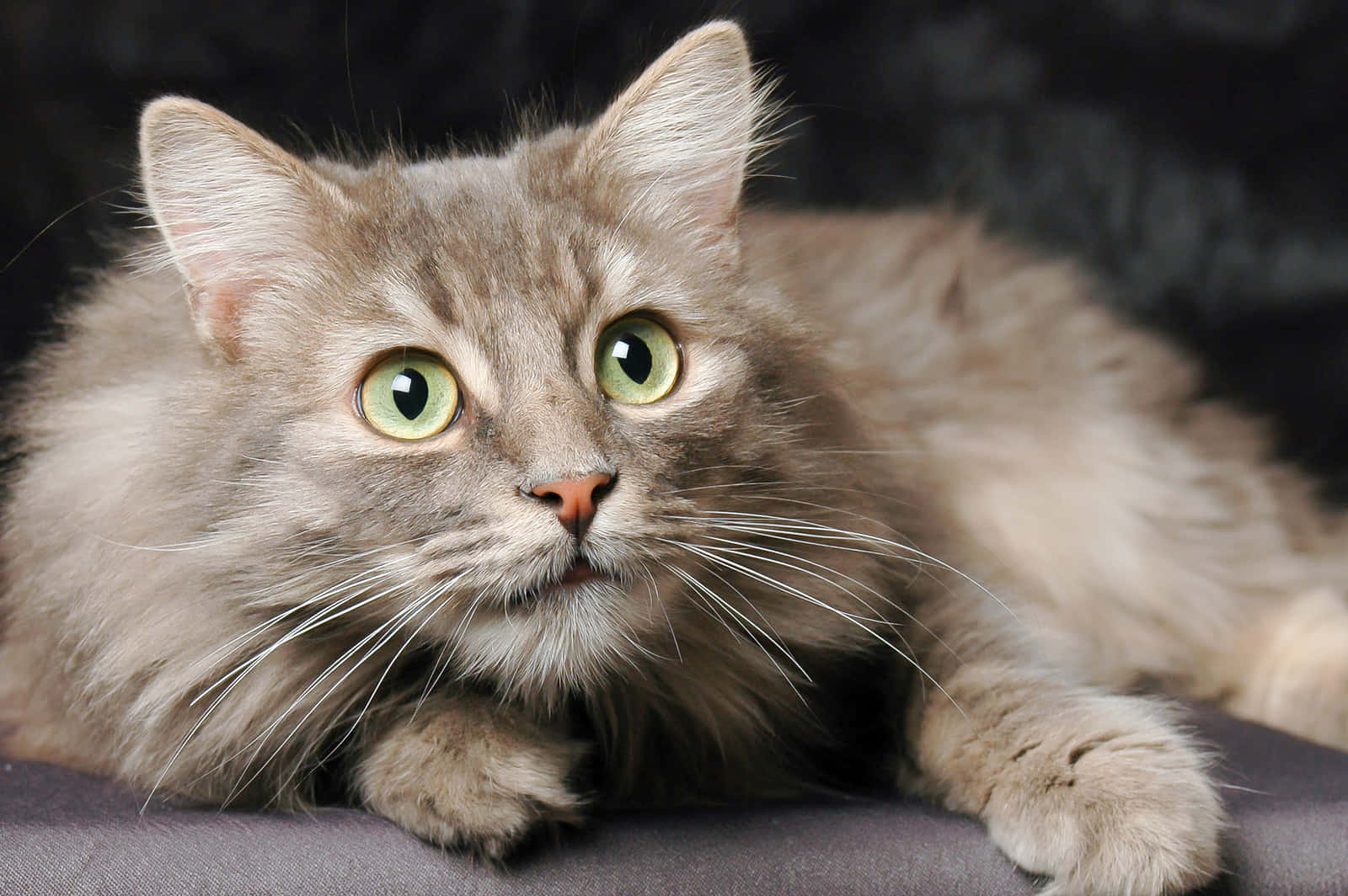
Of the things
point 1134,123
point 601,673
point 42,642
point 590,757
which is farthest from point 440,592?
point 1134,123

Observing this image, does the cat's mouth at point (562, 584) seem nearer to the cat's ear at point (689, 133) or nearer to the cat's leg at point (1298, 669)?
the cat's ear at point (689, 133)

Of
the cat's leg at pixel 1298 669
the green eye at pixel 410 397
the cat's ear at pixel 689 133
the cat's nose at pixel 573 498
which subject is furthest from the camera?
the cat's leg at pixel 1298 669

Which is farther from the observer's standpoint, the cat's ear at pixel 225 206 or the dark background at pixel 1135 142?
the dark background at pixel 1135 142

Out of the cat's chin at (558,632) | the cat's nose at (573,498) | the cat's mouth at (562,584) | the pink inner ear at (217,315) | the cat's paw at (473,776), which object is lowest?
the cat's paw at (473,776)

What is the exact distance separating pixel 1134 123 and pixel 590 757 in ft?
6.10

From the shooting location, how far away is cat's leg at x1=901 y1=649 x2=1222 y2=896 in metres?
1.35

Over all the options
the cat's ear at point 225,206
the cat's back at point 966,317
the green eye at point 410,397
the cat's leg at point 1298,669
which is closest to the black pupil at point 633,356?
the green eye at point 410,397

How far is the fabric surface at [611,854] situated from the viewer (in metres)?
1.35

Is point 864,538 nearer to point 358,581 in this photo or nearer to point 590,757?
point 590,757

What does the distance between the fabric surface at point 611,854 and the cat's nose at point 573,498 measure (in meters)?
0.36

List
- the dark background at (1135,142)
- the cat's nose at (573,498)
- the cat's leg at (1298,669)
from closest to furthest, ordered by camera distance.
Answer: the cat's nose at (573,498) → the cat's leg at (1298,669) → the dark background at (1135,142)

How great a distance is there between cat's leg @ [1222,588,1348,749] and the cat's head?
2.59 feet

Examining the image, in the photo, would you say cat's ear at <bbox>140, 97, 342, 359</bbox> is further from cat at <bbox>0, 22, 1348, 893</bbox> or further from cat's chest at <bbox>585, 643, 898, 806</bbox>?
cat's chest at <bbox>585, 643, 898, 806</bbox>

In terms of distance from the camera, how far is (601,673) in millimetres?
1450
